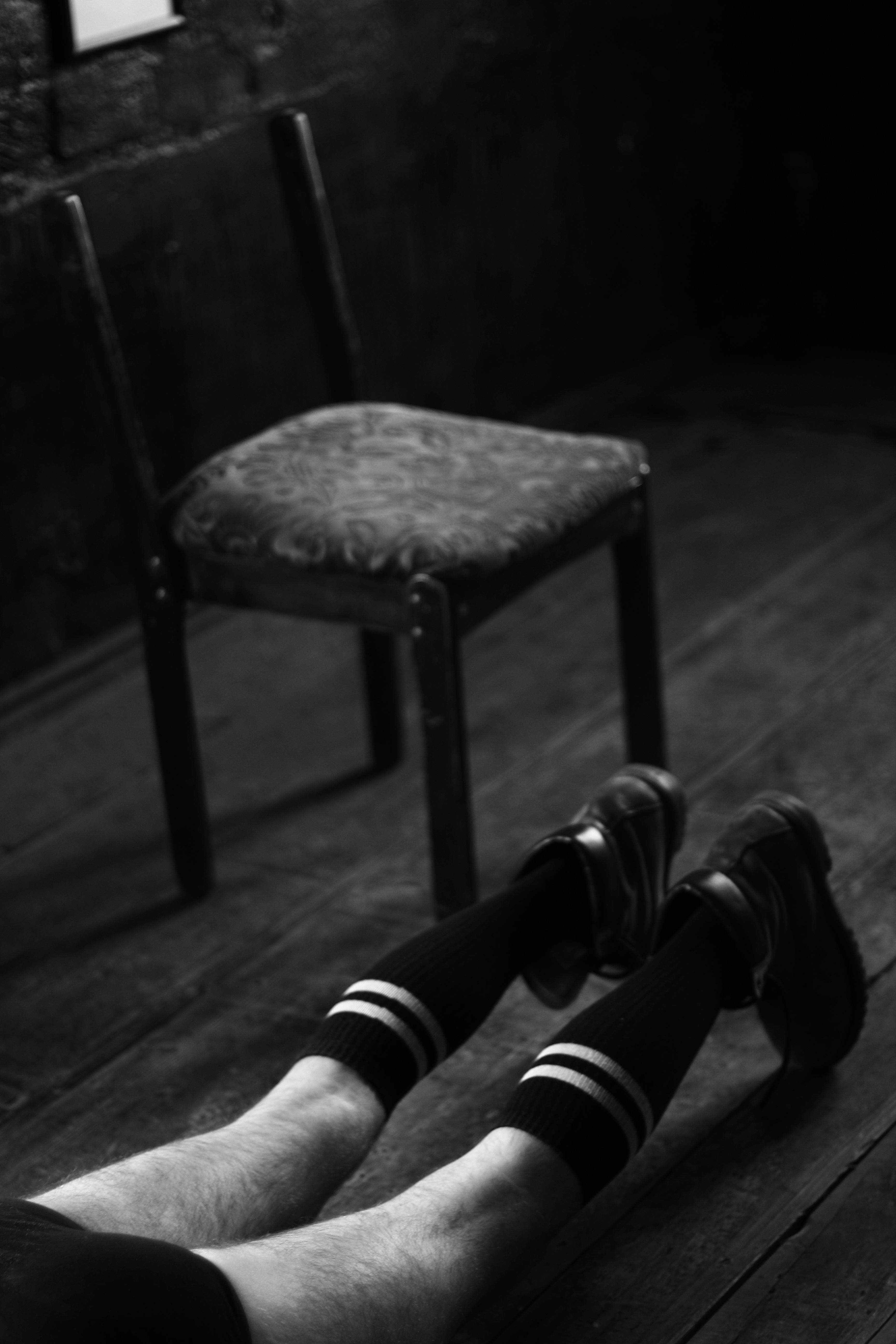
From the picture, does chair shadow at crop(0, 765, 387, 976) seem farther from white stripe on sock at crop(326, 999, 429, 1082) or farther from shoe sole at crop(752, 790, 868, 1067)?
shoe sole at crop(752, 790, 868, 1067)

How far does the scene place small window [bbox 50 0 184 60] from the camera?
2.33 metres

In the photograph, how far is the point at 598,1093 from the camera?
133cm

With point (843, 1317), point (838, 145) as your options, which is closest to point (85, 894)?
point (843, 1317)

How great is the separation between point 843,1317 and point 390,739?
1.08 m

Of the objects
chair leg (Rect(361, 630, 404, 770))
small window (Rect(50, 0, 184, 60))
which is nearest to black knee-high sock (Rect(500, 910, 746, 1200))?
chair leg (Rect(361, 630, 404, 770))

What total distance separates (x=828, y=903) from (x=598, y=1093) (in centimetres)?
33

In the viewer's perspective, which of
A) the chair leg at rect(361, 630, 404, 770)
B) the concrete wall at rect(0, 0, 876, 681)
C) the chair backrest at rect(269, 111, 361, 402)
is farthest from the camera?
the concrete wall at rect(0, 0, 876, 681)

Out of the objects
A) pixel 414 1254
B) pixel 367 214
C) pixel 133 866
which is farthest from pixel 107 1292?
pixel 367 214

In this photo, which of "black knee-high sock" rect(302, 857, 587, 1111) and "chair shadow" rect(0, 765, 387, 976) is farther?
"chair shadow" rect(0, 765, 387, 976)

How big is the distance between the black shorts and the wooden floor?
1.12 ft

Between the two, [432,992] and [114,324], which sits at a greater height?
[114,324]

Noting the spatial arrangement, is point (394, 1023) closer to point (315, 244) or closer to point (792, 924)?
point (792, 924)

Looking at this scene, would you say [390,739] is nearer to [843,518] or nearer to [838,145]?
[843,518]

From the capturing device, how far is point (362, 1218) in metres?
1.23
